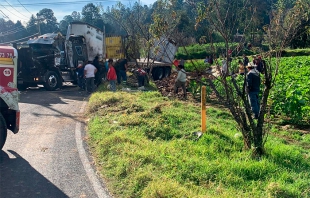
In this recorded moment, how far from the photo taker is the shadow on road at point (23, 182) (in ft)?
17.0

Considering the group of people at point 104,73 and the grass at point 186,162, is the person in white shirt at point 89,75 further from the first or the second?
the grass at point 186,162

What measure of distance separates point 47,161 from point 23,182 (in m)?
1.06

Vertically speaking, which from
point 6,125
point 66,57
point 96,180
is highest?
point 66,57

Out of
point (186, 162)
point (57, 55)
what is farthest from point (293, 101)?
point (57, 55)

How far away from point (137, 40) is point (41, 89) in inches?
252

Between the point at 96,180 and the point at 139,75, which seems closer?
the point at 96,180

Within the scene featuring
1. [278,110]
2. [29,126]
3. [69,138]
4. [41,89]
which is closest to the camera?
[69,138]

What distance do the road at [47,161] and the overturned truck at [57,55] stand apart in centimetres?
600

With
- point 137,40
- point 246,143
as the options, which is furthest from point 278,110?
point 137,40

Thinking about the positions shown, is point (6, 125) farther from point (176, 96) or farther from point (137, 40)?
point (137, 40)

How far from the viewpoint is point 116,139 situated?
24.3 ft

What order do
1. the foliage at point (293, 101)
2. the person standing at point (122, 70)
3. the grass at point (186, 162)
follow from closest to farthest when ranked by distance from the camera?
1. the grass at point (186, 162)
2. the foliage at point (293, 101)
3. the person standing at point (122, 70)

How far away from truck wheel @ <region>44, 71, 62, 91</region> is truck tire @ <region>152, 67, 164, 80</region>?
8.01 m

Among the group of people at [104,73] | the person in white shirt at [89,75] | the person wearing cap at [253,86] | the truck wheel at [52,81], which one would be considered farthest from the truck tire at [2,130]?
the truck wheel at [52,81]
